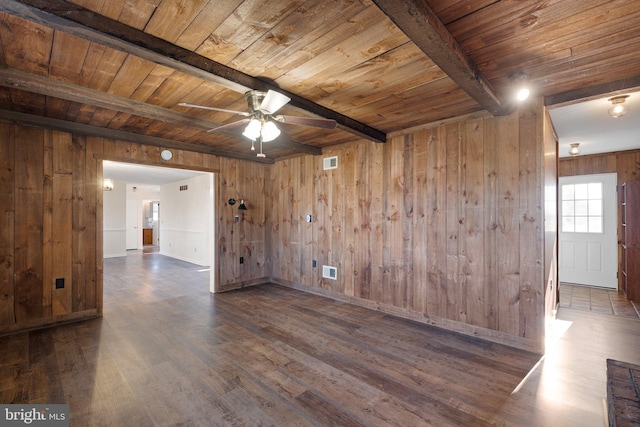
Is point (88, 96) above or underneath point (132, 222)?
above

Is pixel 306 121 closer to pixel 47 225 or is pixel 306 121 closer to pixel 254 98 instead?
pixel 254 98

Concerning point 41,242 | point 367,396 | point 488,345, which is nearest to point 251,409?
point 367,396

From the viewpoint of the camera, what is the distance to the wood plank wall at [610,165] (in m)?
4.84

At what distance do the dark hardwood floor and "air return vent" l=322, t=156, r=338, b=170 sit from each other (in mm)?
2298

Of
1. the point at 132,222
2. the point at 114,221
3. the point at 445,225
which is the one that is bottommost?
the point at 132,222

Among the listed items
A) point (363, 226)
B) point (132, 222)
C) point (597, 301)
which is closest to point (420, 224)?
point (363, 226)

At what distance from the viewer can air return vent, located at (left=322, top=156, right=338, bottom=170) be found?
4617mm

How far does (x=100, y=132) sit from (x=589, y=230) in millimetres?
8188

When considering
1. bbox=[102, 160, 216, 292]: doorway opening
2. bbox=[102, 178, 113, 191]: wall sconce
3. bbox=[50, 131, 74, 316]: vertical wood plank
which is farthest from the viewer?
bbox=[102, 178, 113, 191]: wall sconce

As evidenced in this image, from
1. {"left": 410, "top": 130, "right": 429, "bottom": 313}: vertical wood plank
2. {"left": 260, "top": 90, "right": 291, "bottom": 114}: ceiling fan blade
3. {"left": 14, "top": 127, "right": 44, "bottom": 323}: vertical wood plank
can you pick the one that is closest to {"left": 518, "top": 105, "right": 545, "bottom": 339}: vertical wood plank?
{"left": 410, "top": 130, "right": 429, "bottom": 313}: vertical wood plank

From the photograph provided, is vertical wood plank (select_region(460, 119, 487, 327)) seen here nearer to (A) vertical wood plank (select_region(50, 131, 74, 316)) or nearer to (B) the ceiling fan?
(B) the ceiling fan

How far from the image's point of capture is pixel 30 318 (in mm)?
3344

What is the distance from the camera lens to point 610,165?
5035 mm

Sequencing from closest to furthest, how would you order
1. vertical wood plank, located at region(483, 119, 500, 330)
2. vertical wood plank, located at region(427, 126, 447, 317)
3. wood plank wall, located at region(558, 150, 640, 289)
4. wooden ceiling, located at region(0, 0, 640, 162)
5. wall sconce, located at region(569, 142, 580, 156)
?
wooden ceiling, located at region(0, 0, 640, 162) < vertical wood plank, located at region(483, 119, 500, 330) < vertical wood plank, located at region(427, 126, 447, 317) < wall sconce, located at region(569, 142, 580, 156) < wood plank wall, located at region(558, 150, 640, 289)
